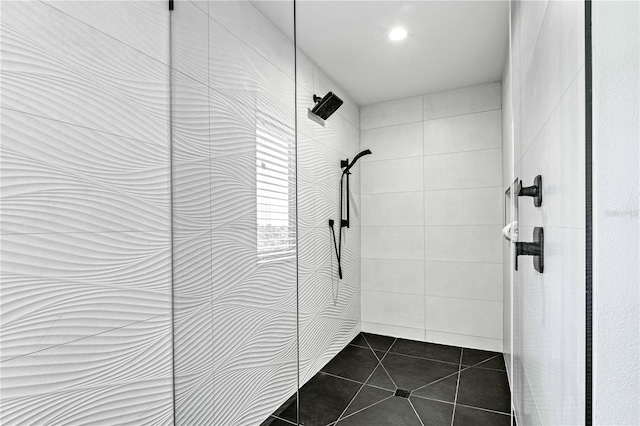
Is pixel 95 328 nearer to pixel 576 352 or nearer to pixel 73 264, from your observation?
pixel 73 264

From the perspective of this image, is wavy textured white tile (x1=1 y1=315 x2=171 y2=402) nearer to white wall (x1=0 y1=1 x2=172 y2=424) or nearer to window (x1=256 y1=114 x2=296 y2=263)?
white wall (x1=0 y1=1 x2=172 y2=424)

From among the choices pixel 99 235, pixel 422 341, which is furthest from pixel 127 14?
pixel 422 341

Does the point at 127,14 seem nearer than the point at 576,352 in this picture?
No

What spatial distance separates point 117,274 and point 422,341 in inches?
61.9

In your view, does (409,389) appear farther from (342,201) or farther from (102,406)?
(102,406)

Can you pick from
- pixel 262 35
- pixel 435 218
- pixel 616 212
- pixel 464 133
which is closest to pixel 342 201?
pixel 435 218

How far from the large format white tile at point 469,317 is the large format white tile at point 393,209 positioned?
1.59 ft

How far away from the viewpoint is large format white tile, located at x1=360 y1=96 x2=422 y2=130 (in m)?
1.82

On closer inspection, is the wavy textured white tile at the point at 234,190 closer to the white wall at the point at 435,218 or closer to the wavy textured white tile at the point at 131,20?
the wavy textured white tile at the point at 131,20

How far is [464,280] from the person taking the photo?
1736 mm

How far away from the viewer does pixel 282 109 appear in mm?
969

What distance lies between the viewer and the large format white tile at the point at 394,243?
1.89m

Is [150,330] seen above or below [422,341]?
above

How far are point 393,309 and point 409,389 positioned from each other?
0.46 m
